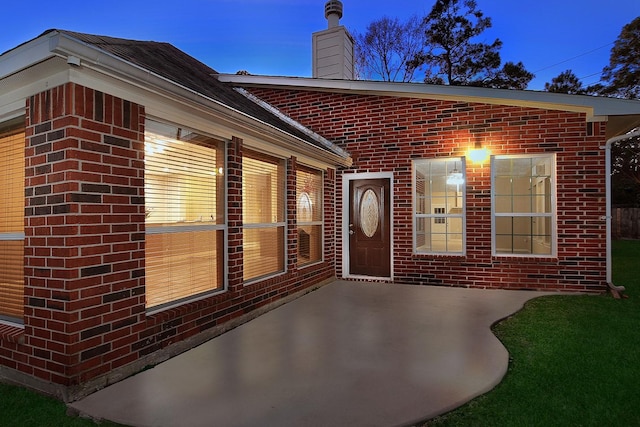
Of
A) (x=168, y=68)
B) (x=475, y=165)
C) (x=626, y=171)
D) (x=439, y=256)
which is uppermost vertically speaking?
(x=626, y=171)

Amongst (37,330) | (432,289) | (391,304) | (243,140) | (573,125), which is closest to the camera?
(37,330)

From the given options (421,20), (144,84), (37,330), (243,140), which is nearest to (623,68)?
(421,20)

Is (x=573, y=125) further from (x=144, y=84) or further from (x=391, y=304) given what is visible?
(x=144, y=84)

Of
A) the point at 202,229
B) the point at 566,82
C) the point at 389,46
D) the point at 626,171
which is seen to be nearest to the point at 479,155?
the point at 202,229

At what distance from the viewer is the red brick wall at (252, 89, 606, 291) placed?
19.8 feet

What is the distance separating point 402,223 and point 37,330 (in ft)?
18.5

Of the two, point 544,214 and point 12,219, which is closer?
point 12,219

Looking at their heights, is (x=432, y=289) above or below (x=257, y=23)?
below

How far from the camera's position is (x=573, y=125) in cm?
605

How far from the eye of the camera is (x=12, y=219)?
3211 millimetres

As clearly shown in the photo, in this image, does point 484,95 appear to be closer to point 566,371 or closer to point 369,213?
point 369,213

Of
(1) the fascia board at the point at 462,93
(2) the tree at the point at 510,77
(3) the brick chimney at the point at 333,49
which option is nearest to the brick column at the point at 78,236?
(1) the fascia board at the point at 462,93

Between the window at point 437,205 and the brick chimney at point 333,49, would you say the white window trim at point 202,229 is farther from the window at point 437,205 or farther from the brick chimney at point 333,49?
the brick chimney at point 333,49

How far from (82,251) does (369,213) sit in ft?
17.5
